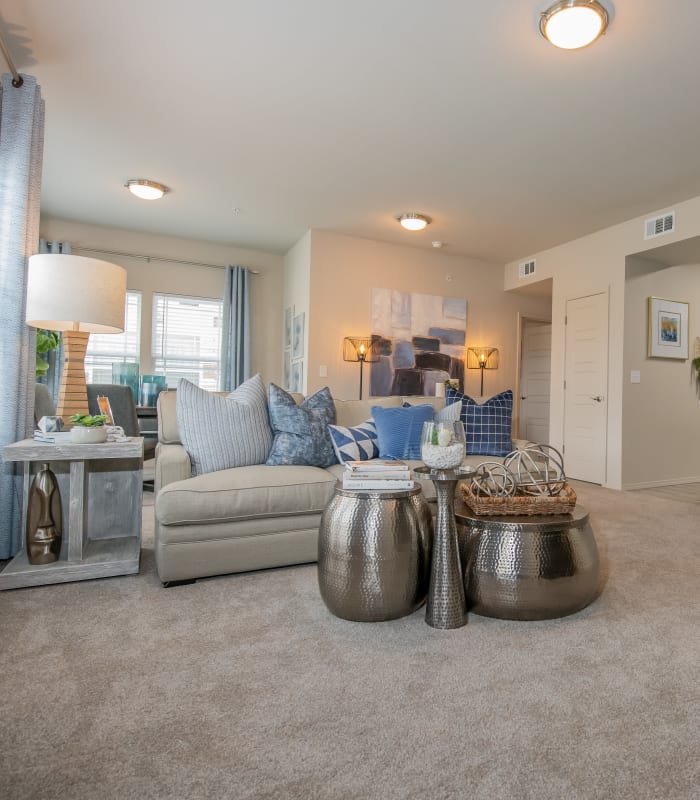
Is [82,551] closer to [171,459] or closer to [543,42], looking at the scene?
[171,459]

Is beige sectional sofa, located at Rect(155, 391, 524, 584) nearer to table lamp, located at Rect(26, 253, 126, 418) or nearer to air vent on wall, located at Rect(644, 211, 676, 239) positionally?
table lamp, located at Rect(26, 253, 126, 418)

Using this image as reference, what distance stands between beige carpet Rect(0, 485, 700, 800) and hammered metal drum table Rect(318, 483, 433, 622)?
89mm

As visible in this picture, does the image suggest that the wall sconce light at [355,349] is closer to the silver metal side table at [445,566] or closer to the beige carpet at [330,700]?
the beige carpet at [330,700]

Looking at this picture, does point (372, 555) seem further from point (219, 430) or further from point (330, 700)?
point (219, 430)

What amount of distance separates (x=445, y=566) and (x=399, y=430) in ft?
4.29

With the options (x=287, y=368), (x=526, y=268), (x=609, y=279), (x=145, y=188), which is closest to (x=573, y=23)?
(x=609, y=279)

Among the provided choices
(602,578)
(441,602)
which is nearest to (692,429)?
(602,578)

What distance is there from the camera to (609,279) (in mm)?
5020

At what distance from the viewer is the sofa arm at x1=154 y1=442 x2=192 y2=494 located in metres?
2.40

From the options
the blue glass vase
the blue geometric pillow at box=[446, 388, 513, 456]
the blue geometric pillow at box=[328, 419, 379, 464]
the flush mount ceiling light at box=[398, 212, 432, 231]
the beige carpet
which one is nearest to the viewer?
the beige carpet

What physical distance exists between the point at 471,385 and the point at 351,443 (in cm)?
375

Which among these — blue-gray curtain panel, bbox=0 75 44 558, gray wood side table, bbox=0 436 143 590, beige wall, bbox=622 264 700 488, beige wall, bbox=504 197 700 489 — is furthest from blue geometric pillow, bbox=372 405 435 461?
beige wall, bbox=622 264 700 488

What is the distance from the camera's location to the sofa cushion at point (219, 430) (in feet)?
8.29

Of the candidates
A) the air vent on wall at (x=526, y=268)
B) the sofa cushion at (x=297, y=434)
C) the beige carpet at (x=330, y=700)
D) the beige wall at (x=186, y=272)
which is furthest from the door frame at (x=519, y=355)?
the beige carpet at (x=330, y=700)
